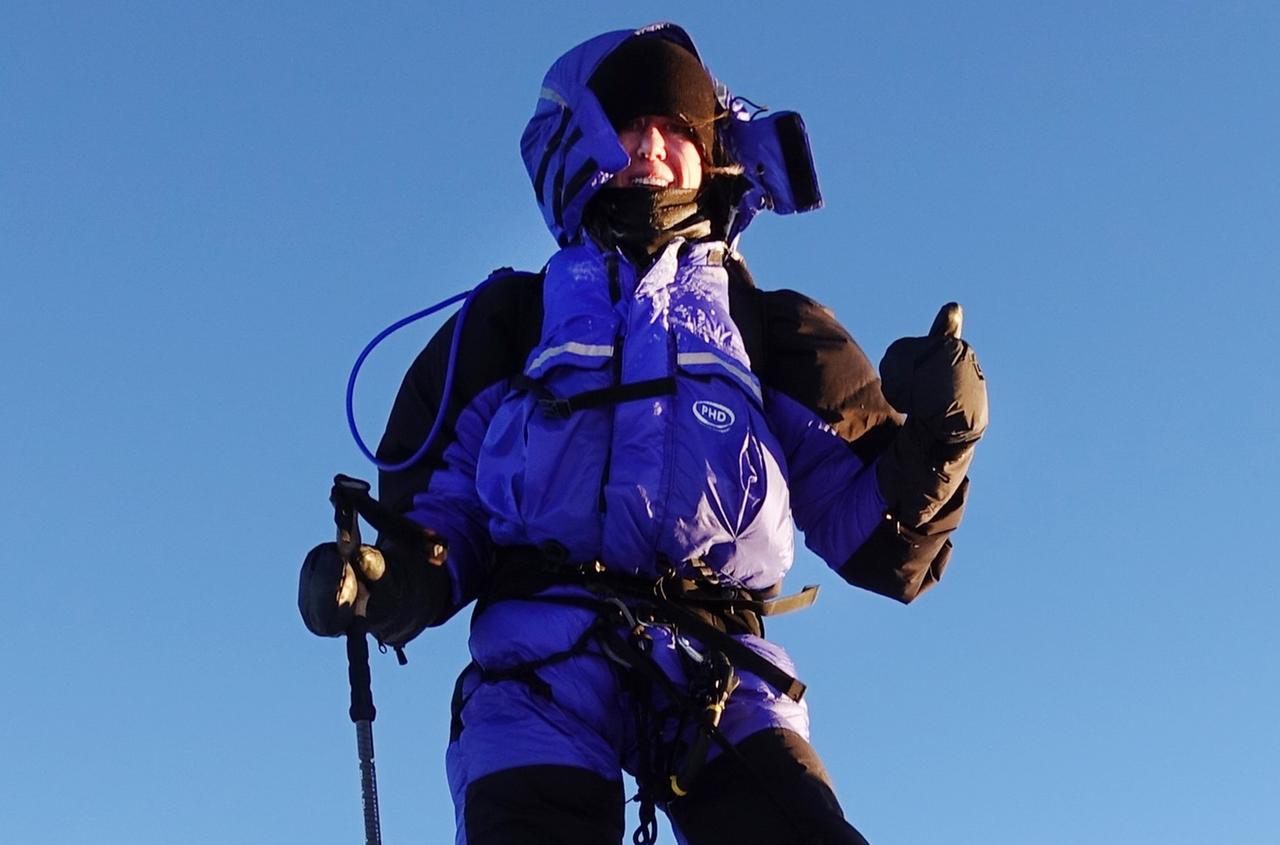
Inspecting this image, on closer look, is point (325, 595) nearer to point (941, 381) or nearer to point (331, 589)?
point (331, 589)

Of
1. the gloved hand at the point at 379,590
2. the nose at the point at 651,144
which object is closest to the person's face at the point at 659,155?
the nose at the point at 651,144

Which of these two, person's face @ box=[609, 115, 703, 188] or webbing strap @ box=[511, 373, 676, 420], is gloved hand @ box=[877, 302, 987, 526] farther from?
person's face @ box=[609, 115, 703, 188]

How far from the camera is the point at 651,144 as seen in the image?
23.4 feet

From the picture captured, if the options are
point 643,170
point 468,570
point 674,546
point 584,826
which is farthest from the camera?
point 643,170

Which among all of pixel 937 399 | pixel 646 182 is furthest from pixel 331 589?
pixel 646 182

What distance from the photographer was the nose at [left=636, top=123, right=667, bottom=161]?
7.12 metres

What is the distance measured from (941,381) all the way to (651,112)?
1.99 metres

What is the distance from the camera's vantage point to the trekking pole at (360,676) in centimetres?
546

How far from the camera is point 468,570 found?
6.49m

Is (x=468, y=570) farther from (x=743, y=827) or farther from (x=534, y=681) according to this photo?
(x=743, y=827)

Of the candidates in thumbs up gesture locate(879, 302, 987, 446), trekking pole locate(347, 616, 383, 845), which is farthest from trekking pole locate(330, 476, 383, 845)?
thumbs up gesture locate(879, 302, 987, 446)

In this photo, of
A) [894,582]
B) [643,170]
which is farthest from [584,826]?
[643,170]

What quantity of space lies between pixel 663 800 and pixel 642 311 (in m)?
1.59

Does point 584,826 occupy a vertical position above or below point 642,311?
below
